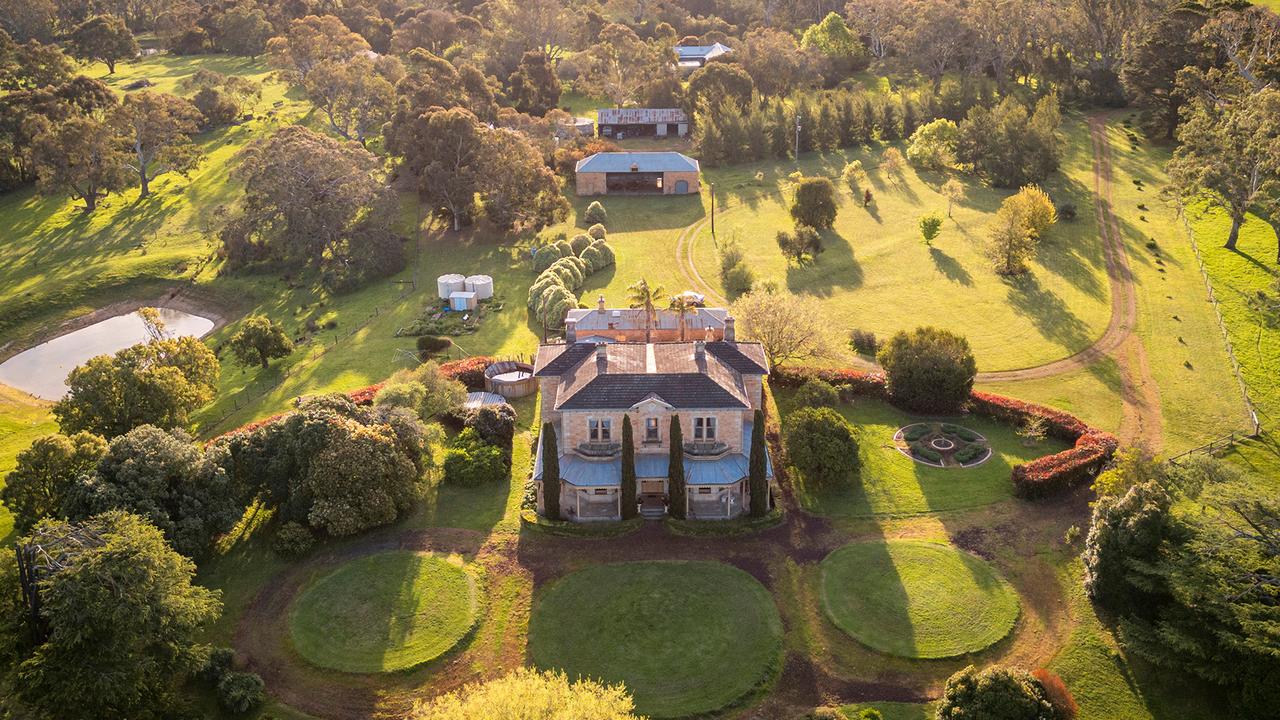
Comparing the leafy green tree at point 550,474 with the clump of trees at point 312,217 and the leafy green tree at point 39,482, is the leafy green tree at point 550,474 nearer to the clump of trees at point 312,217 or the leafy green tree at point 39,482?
the leafy green tree at point 39,482

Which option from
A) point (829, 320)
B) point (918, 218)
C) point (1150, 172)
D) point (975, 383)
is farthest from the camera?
point (1150, 172)

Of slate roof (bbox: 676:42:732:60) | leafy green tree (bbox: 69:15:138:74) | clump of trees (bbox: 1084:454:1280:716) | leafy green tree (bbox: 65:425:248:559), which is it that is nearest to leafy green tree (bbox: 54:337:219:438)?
leafy green tree (bbox: 65:425:248:559)

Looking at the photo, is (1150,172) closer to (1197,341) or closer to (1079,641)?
(1197,341)

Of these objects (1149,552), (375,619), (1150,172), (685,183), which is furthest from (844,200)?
(375,619)

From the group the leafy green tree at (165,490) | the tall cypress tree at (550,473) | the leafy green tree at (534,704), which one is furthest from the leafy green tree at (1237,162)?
the leafy green tree at (165,490)

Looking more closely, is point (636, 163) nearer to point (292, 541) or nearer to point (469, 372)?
point (469, 372)

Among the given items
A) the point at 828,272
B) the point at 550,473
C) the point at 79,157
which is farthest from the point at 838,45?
the point at 550,473
